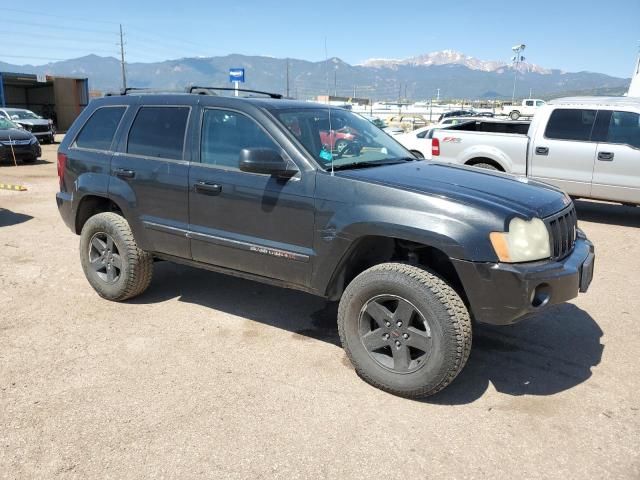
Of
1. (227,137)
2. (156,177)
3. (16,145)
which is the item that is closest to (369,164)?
(227,137)

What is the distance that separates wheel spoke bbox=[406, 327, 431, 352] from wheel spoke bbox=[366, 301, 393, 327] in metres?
0.16

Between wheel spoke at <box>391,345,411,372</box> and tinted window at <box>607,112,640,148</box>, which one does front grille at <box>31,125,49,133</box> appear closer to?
tinted window at <box>607,112,640,148</box>

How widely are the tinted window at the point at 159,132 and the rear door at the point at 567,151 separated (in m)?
6.58

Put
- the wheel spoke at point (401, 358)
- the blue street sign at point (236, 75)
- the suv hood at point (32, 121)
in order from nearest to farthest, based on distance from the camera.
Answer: the wheel spoke at point (401, 358), the blue street sign at point (236, 75), the suv hood at point (32, 121)

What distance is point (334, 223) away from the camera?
11.5ft

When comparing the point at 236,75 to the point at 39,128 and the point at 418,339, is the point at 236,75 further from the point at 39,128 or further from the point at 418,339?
the point at 418,339

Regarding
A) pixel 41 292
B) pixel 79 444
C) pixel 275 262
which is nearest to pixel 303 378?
pixel 275 262

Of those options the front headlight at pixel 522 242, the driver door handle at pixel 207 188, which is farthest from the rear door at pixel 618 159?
the driver door handle at pixel 207 188

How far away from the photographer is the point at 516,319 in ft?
10.3

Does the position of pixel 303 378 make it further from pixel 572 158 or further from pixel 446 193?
pixel 572 158

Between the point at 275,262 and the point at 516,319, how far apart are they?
64.6 inches

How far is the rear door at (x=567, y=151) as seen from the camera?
8.62 metres

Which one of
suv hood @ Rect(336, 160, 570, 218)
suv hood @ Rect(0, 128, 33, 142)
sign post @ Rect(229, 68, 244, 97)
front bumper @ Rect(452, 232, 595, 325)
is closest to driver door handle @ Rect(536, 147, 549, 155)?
suv hood @ Rect(336, 160, 570, 218)

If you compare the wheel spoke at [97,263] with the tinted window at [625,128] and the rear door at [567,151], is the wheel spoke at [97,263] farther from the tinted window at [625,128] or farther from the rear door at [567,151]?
A: the tinted window at [625,128]
